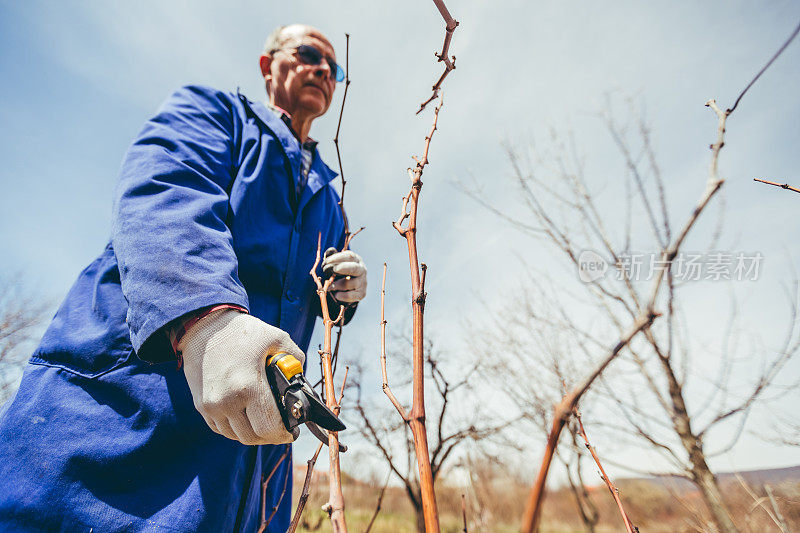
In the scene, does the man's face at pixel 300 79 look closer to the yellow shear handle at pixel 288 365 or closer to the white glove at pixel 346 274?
the white glove at pixel 346 274

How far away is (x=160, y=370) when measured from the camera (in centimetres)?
108

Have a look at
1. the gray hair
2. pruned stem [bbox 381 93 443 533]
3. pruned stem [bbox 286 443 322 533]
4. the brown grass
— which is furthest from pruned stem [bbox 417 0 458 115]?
the brown grass

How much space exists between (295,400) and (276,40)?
7.77ft

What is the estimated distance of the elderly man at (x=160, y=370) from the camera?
882mm

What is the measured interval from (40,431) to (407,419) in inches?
35.4

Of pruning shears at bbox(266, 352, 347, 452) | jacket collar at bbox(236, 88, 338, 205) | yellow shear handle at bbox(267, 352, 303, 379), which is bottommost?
pruning shears at bbox(266, 352, 347, 452)

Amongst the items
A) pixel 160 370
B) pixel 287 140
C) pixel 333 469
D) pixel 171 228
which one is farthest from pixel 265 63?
pixel 333 469

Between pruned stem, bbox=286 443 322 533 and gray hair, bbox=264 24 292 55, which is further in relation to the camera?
gray hair, bbox=264 24 292 55

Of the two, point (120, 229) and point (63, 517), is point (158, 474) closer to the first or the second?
point (63, 517)

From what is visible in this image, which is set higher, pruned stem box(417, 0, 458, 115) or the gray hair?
the gray hair

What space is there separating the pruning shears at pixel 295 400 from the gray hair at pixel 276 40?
6.95ft

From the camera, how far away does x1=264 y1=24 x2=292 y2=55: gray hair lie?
2.33m

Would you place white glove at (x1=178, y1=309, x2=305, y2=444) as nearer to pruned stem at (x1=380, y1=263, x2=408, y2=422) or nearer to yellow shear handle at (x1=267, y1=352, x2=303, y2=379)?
yellow shear handle at (x1=267, y1=352, x2=303, y2=379)

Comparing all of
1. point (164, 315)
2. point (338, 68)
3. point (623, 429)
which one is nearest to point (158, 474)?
point (164, 315)
